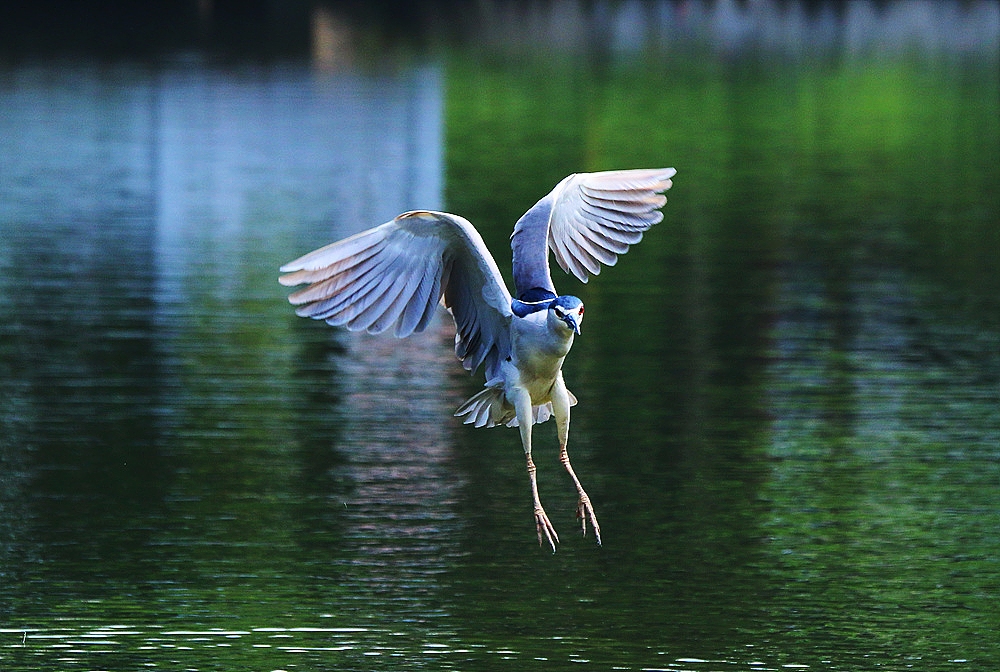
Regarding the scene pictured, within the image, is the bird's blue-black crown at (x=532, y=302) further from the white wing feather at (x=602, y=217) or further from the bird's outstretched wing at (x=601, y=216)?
the white wing feather at (x=602, y=217)

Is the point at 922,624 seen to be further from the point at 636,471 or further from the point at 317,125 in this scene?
the point at 317,125

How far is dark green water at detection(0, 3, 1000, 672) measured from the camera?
1044 centimetres

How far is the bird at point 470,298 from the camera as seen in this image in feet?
30.7

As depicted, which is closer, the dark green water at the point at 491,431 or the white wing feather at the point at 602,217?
the dark green water at the point at 491,431

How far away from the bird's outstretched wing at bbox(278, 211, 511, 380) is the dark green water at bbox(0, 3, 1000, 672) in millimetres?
1530

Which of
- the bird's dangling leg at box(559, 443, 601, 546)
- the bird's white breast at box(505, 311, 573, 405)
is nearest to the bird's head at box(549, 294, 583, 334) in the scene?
the bird's white breast at box(505, 311, 573, 405)

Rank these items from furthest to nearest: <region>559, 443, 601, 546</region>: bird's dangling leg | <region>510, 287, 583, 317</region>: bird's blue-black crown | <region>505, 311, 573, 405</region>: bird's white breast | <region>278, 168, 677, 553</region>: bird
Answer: <region>278, 168, 677, 553</region>: bird
<region>510, 287, 583, 317</region>: bird's blue-black crown
<region>505, 311, 573, 405</region>: bird's white breast
<region>559, 443, 601, 546</region>: bird's dangling leg

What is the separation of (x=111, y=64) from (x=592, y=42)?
1351 cm

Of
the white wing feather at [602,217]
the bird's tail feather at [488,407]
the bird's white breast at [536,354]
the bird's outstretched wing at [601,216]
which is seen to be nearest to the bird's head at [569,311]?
the bird's white breast at [536,354]

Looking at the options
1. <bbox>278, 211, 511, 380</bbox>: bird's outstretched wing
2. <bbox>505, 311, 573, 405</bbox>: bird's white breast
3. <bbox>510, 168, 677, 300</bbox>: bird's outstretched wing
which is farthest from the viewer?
<bbox>510, 168, 677, 300</bbox>: bird's outstretched wing

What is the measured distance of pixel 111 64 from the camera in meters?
48.0

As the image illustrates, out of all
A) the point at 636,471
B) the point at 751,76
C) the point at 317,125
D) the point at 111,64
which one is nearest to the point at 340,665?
the point at 636,471

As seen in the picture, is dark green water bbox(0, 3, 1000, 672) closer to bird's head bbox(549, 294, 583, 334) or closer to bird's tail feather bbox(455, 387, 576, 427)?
bird's tail feather bbox(455, 387, 576, 427)

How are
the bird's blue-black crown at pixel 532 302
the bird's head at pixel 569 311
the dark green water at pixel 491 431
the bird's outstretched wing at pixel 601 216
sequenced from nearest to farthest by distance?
1. the bird's head at pixel 569 311
2. the bird's blue-black crown at pixel 532 302
3. the dark green water at pixel 491 431
4. the bird's outstretched wing at pixel 601 216
